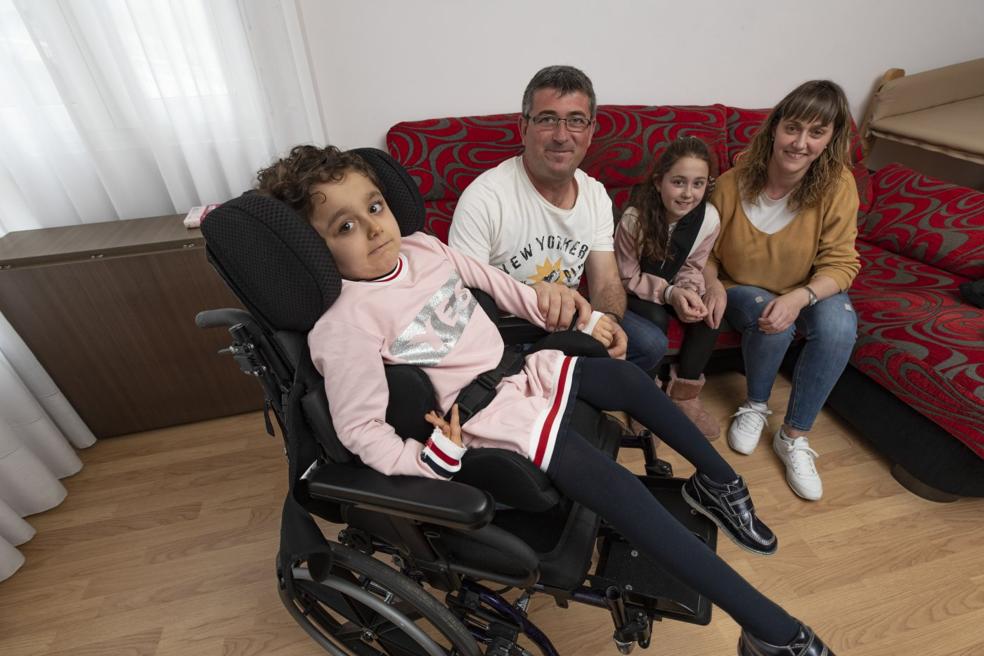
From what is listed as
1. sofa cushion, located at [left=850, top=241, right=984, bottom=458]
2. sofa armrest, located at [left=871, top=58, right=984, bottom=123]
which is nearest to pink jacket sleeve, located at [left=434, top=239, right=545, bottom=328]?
sofa cushion, located at [left=850, top=241, right=984, bottom=458]

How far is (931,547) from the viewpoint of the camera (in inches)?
49.8

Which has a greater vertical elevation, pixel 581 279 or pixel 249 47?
pixel 249 47

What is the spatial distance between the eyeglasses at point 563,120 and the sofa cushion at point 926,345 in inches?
43.7

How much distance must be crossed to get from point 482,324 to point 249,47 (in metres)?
1.24

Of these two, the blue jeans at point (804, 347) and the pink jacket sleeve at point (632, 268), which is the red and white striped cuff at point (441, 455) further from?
the blue jeans at point (804, 347)

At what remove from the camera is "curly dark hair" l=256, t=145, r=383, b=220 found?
822mm

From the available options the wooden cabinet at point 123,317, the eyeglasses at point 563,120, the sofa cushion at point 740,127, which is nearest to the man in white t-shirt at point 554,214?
the eyeglasses at point 563,120

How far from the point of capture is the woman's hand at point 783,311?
4.56ft

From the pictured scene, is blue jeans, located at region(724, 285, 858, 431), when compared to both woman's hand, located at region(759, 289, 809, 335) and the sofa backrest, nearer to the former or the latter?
woman's hand, located at region(759, 289, 809, 335)

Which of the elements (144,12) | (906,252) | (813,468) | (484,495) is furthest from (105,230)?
(906,252)

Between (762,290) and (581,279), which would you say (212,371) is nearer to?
(581,279)

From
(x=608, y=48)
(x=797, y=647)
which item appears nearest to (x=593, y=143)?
(x=608, y=48)

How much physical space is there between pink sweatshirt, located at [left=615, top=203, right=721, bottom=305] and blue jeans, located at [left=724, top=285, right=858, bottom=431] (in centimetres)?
16

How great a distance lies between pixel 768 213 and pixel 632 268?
45cm
